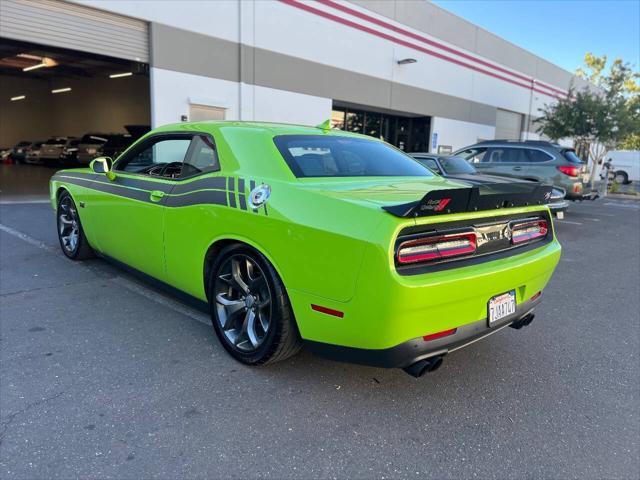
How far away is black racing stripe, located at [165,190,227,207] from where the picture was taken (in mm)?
3053

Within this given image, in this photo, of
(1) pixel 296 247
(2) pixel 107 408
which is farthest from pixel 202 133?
(2) pixel 107 408

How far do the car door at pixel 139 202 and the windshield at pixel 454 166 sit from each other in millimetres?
5253

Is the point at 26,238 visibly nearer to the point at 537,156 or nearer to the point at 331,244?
the point at 331,244

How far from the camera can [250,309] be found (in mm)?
2984

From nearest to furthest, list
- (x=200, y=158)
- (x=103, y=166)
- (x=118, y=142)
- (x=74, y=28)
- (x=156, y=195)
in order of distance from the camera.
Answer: (x=200, y=158), (x=156, y=195), (x=103, y=166), (x=74, y=28), (x=118, y=142)

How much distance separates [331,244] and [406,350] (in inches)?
26.0

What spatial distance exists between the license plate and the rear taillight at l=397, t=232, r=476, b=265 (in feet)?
1.11

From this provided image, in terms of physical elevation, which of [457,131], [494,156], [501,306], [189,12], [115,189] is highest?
[189,12]

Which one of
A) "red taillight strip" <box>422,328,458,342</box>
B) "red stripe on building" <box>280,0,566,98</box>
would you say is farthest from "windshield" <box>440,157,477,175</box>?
"red stripe on building" <box>280,0,566,98</box>

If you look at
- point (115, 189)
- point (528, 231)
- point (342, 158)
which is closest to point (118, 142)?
point (115, 189)

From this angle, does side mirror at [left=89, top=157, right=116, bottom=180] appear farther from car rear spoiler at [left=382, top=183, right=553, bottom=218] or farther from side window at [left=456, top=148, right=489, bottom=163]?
side window at [left=456, top=148, right=489, bottom=163]

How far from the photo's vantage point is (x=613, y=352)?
141 inches

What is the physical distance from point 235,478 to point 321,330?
829 millimetres

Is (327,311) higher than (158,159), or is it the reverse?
(158,159)
